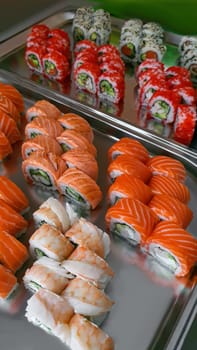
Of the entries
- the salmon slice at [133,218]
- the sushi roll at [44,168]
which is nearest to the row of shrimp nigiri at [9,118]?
the sushi roll at [44,168]

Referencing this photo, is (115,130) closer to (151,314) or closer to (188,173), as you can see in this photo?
(188,173)

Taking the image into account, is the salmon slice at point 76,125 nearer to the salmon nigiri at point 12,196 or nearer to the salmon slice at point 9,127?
the salmon slice at point 9,127

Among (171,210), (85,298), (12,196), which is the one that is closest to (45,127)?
(12,196)

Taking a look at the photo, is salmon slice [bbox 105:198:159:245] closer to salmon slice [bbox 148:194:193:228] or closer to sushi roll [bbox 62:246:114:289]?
salmon slice [bbox 148:194:193:228]

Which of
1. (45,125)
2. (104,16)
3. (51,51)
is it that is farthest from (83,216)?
(104,16)

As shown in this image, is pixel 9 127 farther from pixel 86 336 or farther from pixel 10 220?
pixel 86 336

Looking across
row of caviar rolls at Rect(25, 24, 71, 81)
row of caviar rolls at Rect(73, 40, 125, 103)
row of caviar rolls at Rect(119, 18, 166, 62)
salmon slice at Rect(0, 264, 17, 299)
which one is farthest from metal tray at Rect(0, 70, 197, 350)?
row of caviar rolls at Rect(119, 18, 166, 62)
